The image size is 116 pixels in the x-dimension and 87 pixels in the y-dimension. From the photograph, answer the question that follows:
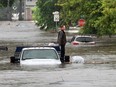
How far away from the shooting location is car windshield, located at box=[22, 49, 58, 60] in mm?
22641

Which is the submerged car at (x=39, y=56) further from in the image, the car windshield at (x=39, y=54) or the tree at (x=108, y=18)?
the tree at (x=108, y=18)

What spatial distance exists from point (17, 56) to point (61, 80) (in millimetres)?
10373

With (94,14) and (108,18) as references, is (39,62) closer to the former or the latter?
(108,18)

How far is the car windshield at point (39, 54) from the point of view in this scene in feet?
74.3

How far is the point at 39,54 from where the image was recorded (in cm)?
2272

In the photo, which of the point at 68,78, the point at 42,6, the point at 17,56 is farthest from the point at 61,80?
the point at 42,6

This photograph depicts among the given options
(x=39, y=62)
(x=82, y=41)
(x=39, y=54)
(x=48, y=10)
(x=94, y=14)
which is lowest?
(x=48, y=10)

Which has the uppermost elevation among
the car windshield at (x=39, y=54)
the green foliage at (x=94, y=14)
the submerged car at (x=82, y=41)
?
the car windshield at (x=39, y=54)

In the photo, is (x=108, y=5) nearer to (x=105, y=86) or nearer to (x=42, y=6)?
(x=105, y=86)

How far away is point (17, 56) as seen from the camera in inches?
1014

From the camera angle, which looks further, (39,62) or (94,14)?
(94,14)

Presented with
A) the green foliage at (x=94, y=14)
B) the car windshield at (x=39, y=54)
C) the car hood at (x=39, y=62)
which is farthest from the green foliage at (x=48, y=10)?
the car hood at (x=39, y=62)

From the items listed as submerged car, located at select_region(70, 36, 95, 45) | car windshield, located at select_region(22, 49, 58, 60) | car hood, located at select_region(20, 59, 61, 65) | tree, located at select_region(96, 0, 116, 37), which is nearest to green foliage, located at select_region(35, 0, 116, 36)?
tree, located at select_region(96, 0, 116, 37)

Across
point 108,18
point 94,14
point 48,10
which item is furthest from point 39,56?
point 48,10
